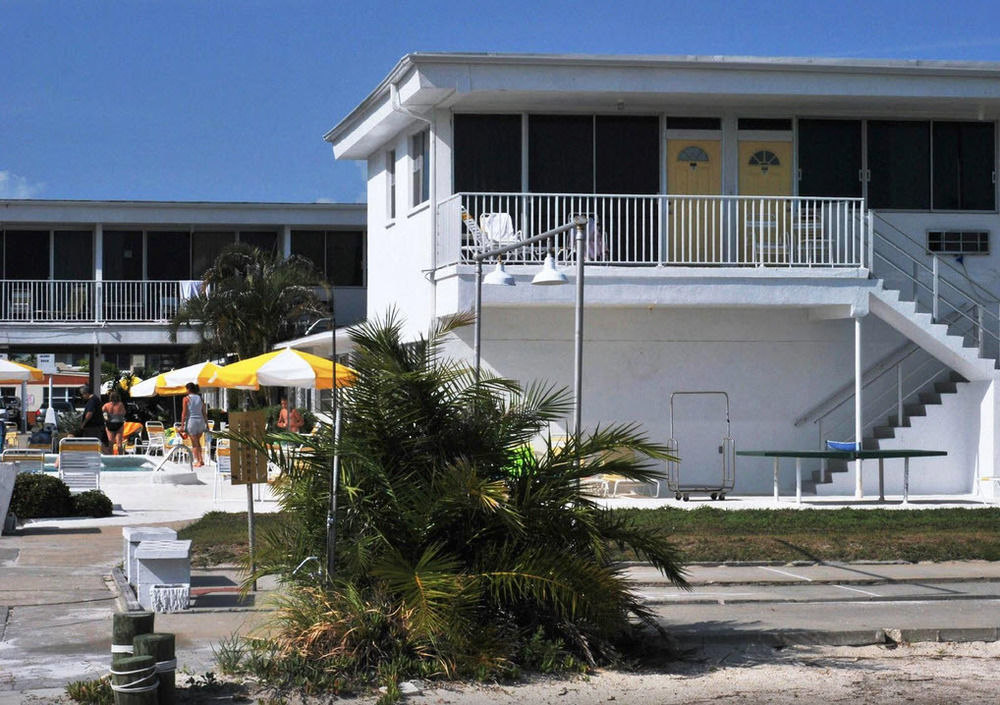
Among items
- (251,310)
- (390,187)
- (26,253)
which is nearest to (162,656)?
(390,187)

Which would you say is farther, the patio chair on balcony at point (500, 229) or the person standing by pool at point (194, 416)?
the person standing by pool at point (194, 416)

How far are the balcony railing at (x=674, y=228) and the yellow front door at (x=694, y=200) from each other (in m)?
0.02

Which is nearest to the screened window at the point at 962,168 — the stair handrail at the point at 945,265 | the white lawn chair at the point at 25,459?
the stair handrail at the point at 945,265

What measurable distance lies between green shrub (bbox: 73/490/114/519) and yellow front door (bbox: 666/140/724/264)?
9462 millimetres

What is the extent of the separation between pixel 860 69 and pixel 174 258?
23.7 meters

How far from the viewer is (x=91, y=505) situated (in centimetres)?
1875

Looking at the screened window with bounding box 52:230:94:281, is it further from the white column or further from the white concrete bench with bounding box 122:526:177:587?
the white concrete bench with bounding box 122:526:177:587

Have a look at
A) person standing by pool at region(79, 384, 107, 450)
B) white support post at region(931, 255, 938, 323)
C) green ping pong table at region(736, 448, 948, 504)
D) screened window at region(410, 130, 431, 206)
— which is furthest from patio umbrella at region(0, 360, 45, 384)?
white support post at region(931, 255, 938, 323)

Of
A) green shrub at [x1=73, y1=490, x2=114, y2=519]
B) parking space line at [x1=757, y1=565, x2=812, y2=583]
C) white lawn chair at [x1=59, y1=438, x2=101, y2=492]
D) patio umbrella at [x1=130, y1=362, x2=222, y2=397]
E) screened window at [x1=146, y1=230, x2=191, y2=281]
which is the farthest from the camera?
screened window at [x1=146, y1=230, x2=191, y2=281]

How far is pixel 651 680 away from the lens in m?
8.93

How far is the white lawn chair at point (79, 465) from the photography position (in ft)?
68.3

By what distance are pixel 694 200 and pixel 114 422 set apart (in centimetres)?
1456

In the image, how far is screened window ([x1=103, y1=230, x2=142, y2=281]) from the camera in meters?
39.1

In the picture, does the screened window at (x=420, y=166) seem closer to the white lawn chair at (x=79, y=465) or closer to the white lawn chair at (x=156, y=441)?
the white lawn chair at (x=79, y=465)
